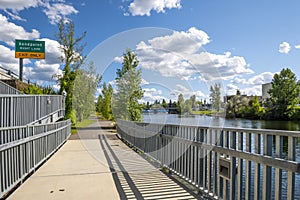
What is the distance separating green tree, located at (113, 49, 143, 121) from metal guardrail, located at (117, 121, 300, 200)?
37.3ft

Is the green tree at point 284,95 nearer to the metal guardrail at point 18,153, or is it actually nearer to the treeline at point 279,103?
the treeline at point 279,103

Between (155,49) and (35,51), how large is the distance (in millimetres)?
14965

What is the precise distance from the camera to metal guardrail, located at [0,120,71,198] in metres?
3.52

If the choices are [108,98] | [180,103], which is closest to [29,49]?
[108,98]

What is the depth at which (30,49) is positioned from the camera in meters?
20.7

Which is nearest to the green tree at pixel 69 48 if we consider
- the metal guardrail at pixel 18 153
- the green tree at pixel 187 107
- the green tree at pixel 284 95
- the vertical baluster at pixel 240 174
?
the green tree at pixel 187 107

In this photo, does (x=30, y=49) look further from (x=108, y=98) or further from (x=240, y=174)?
(x=240, y=174)

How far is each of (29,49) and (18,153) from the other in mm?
18831

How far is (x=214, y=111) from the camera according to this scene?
26.2 feet

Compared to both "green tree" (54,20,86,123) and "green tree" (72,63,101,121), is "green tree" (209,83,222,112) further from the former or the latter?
"green tree" (54,20,86,123)

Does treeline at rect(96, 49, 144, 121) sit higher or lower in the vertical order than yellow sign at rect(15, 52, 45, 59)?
lower

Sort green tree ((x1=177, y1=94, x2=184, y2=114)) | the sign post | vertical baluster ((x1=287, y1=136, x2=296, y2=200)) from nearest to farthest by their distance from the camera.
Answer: vertical baluster ((x1=287, y1=136, x2=296, y2=200)) → green tree ((x1=177, y1=94, x2=184, y2=114)) → the sign post

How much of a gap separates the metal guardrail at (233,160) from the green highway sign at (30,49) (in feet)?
61.0

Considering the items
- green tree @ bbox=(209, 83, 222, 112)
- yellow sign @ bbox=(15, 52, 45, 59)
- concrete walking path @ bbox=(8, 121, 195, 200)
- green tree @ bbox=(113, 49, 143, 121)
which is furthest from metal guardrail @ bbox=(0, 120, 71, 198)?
yellow sign @ bbox=(15, 52, 45, 59)
